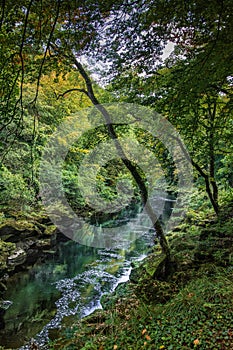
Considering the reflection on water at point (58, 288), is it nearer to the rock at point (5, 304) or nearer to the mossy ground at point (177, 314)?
the rock at point (5, 304)

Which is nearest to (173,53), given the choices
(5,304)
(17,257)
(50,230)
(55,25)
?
(55,25)

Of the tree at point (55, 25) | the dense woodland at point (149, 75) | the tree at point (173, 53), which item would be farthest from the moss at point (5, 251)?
the tree at point (173, 53)

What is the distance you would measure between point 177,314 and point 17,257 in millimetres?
6240

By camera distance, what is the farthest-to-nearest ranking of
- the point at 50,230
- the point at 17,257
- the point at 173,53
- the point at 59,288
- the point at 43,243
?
the point at 50,230, the point at 43,243, the point at 17,257, the point at 59,288, the point at 173,53

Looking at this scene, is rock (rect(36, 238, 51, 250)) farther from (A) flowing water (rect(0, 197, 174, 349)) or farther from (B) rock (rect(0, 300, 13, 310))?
(B) rock (rect(0, 300, 13, 310))

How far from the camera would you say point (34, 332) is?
448 cm

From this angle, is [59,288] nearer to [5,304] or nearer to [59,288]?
[59,288]

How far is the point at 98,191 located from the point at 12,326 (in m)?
8.38

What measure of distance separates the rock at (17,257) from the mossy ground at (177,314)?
383cm

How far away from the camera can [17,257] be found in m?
7.72

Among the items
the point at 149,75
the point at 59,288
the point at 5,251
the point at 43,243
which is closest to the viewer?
the point at 149,75

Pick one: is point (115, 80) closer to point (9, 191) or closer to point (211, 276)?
point (211, 276)

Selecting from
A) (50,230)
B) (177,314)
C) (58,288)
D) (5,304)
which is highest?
(177,314)

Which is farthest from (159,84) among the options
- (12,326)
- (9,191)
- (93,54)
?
(9,191)
